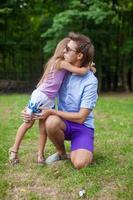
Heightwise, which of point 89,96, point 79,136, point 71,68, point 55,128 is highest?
point 71,68

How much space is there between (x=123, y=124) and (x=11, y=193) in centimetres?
402

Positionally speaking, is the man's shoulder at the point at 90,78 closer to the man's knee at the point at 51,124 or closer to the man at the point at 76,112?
the man at the point at 76,112

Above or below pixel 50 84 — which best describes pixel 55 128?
below

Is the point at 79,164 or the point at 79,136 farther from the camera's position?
the point at 79,136

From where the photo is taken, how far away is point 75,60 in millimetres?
4977

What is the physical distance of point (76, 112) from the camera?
5008 millimetres

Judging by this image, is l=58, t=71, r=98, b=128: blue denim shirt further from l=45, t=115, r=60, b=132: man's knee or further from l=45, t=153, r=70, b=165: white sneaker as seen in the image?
l=45, t=153, r=70, b=165: white sneaker

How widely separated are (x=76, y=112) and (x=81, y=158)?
0.47m

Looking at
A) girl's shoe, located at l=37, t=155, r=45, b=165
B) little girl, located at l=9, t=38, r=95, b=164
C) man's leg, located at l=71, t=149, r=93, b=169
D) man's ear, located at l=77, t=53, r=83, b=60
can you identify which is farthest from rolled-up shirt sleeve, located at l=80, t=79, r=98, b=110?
girl's shoe, located at l=37, t=155, r=45, b=165

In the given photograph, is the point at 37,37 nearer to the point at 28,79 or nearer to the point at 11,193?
the point at 28,79

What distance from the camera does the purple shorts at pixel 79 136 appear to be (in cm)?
499

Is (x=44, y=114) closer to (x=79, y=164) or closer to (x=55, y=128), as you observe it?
(x=55, y=128)

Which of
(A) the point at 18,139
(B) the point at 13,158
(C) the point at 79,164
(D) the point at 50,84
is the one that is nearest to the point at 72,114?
(D) the point at 50,84

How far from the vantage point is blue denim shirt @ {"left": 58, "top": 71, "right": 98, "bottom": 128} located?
497 cm
